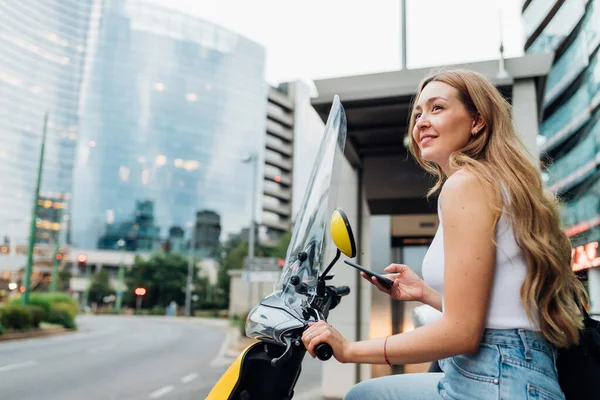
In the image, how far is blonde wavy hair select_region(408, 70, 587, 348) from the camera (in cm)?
91

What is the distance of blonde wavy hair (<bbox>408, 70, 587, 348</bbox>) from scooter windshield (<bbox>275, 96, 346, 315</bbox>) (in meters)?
0.40

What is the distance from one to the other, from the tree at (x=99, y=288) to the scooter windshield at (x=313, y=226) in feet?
182

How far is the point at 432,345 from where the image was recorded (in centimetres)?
89

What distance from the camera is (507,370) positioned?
34.3 inches

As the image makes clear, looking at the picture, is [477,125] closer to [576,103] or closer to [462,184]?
[462,184]

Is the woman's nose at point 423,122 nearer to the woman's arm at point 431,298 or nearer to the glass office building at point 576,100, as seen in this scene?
the woman's arm at point 431,298

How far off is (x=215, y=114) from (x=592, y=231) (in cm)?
6149

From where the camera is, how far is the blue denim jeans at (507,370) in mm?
850

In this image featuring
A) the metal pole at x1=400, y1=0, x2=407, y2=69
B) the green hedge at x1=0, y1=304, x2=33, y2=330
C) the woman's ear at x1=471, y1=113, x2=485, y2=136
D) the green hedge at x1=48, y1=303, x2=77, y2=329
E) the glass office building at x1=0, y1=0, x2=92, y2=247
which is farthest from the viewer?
the green hedge at x1=48, y1=303, x2=77, y2=329

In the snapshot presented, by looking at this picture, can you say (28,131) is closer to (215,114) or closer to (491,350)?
(491,350)

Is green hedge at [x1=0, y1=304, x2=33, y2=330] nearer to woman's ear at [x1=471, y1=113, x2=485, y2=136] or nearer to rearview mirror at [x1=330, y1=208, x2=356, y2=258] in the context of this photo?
rearview mirror at [x1=330, y1=208, x2=356, y2=258]

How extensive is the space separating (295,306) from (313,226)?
244 millimetres

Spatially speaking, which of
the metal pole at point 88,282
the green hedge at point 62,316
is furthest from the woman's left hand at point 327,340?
the metal pole at point 88,282

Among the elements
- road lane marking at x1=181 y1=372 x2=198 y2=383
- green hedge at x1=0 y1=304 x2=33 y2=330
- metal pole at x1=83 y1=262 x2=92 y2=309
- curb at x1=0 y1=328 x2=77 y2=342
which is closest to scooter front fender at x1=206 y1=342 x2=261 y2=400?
road lane marking at x1=181 y1=372 x2=198 y2=383
